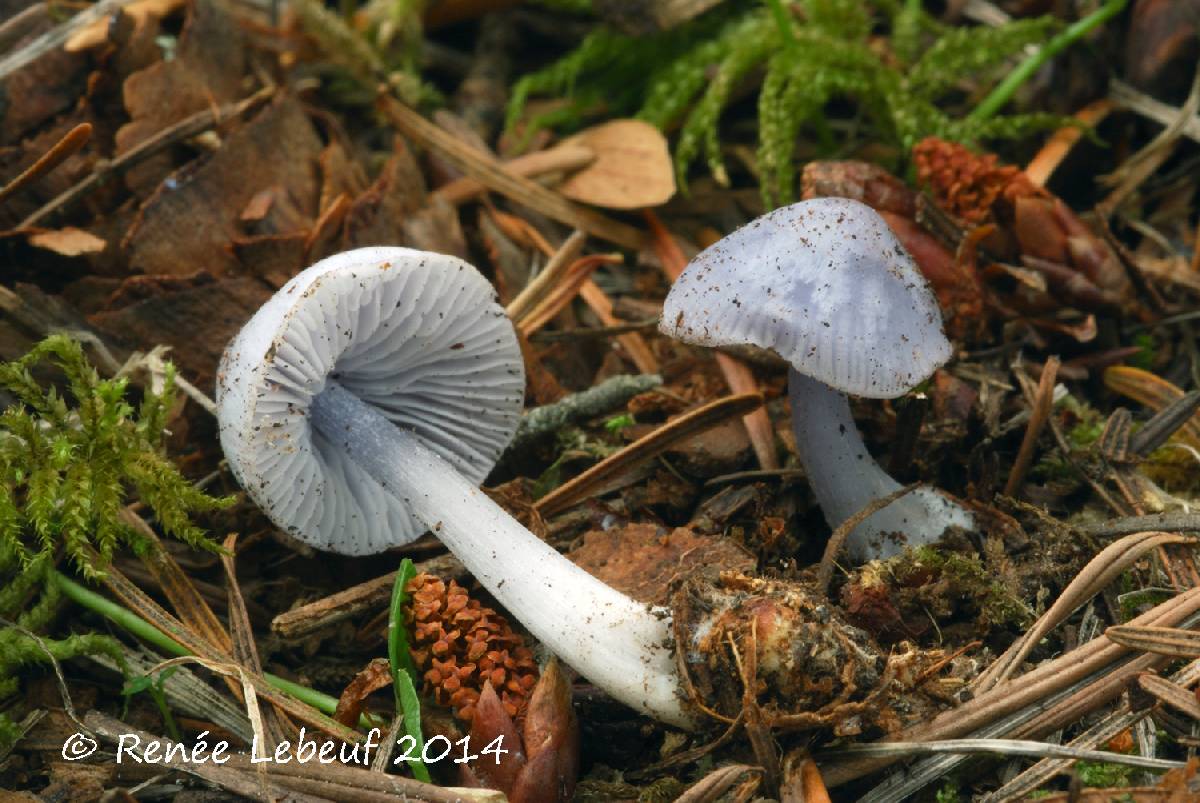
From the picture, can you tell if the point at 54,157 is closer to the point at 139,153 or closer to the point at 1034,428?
the point at 139,153

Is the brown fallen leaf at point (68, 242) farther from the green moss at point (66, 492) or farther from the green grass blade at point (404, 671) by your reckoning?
the green grass blade at point (404, 671)

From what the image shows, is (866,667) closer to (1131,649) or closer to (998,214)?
(1131,649)

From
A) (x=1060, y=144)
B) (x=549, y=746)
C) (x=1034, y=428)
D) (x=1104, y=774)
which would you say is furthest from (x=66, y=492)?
(x=1060, y=144)

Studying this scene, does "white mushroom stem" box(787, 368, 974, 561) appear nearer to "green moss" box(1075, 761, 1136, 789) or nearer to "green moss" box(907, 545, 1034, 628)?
"green moss" box(907, 545, 1034, 628)

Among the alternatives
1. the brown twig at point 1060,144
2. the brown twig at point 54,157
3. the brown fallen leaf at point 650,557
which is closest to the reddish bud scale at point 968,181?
the brown twig at point 1060,144

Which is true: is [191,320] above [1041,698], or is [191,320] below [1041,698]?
above

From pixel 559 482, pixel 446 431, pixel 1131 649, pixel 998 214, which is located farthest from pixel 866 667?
pixel 998 214

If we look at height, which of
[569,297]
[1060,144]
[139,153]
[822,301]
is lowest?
[569,297]
